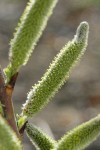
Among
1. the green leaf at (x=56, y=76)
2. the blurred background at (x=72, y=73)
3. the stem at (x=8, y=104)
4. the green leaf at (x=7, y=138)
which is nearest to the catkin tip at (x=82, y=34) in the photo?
the green leaf at (x=56, y=76)

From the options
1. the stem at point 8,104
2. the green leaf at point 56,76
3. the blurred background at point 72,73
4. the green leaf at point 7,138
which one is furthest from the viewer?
the blurred background at point 72,73

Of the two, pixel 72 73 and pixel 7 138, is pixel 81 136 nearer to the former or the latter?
pixel 7 138

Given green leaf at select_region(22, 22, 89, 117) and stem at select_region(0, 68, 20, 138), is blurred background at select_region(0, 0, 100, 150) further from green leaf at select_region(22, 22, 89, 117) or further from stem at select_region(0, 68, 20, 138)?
stem at select_region(0, 68, 20, 138)

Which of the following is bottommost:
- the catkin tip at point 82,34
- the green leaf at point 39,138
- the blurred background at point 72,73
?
the blurred background at point 72,73

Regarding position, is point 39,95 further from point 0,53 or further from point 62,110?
point 0,53

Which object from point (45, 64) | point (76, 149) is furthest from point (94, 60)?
point (76, 149)

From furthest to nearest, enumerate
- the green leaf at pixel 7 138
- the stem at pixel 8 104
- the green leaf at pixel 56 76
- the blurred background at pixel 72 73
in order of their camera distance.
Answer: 1. the blurred background at pixel 72 73
2. the green leaf at pixel 56 76
3. the stem at pixel 8 104
4. the green leaf at pixel 7 138

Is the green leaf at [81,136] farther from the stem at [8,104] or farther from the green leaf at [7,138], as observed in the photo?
the green leaf at [7,138]
